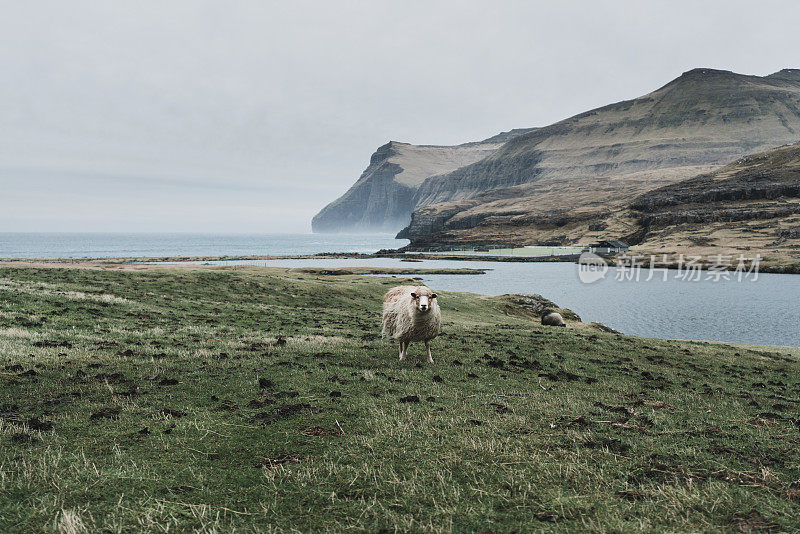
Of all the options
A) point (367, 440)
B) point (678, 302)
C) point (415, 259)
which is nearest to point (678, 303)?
point (678, 302)

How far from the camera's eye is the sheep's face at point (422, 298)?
1501 cm

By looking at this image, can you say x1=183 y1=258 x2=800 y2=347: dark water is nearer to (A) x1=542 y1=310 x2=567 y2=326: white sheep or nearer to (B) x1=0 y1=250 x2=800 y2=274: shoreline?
(A) x1=542 y1=310 x2=567 y2=326: white sheep

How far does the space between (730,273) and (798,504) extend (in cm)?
14330

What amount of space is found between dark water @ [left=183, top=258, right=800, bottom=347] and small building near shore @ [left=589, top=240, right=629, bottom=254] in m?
69.5

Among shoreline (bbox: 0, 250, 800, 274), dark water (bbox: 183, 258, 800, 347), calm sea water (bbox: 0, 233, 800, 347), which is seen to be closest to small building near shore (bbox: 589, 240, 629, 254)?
shoreline (bbox: 0, 250, 800, 274)

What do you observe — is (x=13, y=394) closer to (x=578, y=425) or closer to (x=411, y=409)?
(x=411, y=409)

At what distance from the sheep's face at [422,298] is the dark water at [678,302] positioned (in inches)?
1126

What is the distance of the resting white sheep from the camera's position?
52.9 feet

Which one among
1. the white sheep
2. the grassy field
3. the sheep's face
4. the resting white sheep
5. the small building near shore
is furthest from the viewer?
the small building near shore

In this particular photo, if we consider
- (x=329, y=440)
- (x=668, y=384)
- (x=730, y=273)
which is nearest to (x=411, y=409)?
(x=329, y=440)

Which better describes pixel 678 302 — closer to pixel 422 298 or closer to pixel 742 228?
pixel 422 298

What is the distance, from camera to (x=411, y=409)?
34.1ft

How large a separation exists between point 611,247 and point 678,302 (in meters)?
127

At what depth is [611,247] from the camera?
183250 mm
